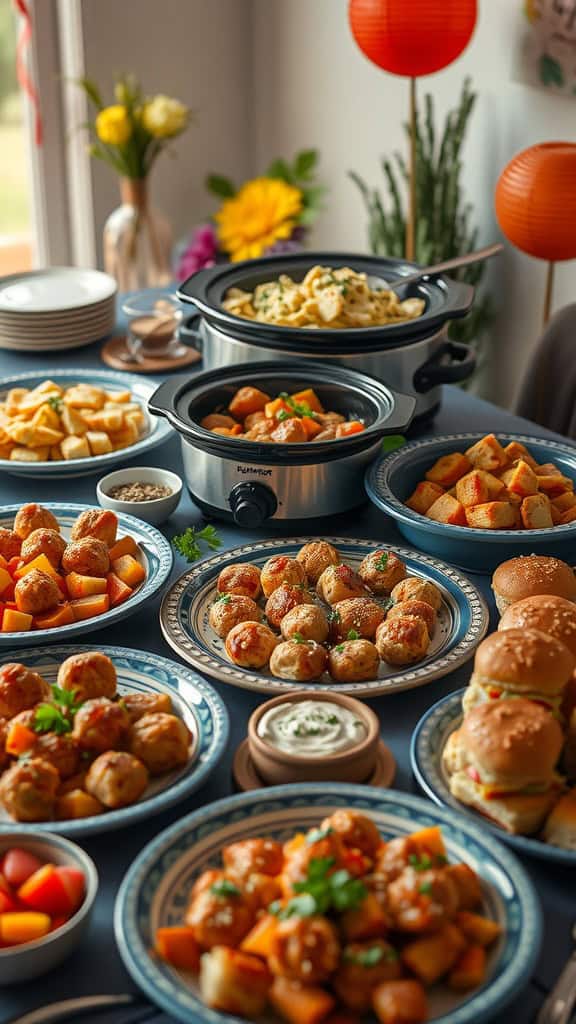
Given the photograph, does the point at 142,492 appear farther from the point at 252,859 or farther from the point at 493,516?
the point at 252,859

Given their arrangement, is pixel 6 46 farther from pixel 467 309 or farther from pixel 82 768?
pixel 82 768

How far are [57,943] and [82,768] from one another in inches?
10.1

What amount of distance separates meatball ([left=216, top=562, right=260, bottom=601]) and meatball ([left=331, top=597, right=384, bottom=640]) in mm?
155

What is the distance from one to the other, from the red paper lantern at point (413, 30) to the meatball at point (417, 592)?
1.99m

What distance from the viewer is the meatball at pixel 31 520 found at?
1.87 m

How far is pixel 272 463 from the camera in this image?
188 cm

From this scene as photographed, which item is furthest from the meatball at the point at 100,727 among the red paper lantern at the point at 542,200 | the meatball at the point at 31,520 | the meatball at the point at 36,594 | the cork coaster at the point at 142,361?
the red paper lantern at the point at 542,200

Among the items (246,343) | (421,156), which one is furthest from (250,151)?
(246,343)

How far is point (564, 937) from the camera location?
46.1 inches

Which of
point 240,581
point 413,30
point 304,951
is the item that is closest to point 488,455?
point 240,581

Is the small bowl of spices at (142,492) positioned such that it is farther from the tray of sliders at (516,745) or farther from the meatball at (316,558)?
the tray of sliders at (516,745)

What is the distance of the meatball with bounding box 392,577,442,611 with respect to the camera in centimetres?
168

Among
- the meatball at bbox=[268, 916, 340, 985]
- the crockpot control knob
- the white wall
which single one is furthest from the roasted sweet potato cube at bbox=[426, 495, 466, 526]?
the white wall

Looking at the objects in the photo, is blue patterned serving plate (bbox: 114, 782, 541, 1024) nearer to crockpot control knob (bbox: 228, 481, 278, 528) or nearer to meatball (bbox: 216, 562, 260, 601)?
meatball (bbox: 216, 562, 260, 601)
